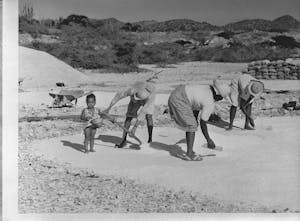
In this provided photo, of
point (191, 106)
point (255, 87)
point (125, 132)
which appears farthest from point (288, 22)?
point (125, 132)

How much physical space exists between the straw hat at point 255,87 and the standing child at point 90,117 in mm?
1594

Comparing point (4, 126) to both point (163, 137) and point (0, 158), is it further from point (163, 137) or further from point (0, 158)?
point (163, 137)

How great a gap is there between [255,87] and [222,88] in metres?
0.51

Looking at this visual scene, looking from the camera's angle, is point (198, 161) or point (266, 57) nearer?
point (198, 161)

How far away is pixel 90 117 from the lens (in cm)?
584

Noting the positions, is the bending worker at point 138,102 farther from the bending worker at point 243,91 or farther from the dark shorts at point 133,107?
the bending worker at point 243,91

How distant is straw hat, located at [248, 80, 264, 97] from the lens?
624cm

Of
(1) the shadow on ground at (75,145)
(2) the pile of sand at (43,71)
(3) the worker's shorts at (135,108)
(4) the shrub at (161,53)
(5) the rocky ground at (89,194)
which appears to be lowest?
(5) the rocky ground at (89,194)

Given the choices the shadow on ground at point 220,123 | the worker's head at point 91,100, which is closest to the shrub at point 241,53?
the shadow on ground at point 220,123

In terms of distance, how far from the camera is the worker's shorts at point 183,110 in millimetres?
5730

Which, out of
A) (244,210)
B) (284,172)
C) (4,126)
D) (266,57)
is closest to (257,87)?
(266,57)

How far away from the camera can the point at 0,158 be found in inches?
231

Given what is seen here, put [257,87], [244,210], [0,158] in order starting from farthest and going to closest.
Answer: [257,87] < [0,158] < [244,210]

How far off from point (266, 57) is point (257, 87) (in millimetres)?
505
